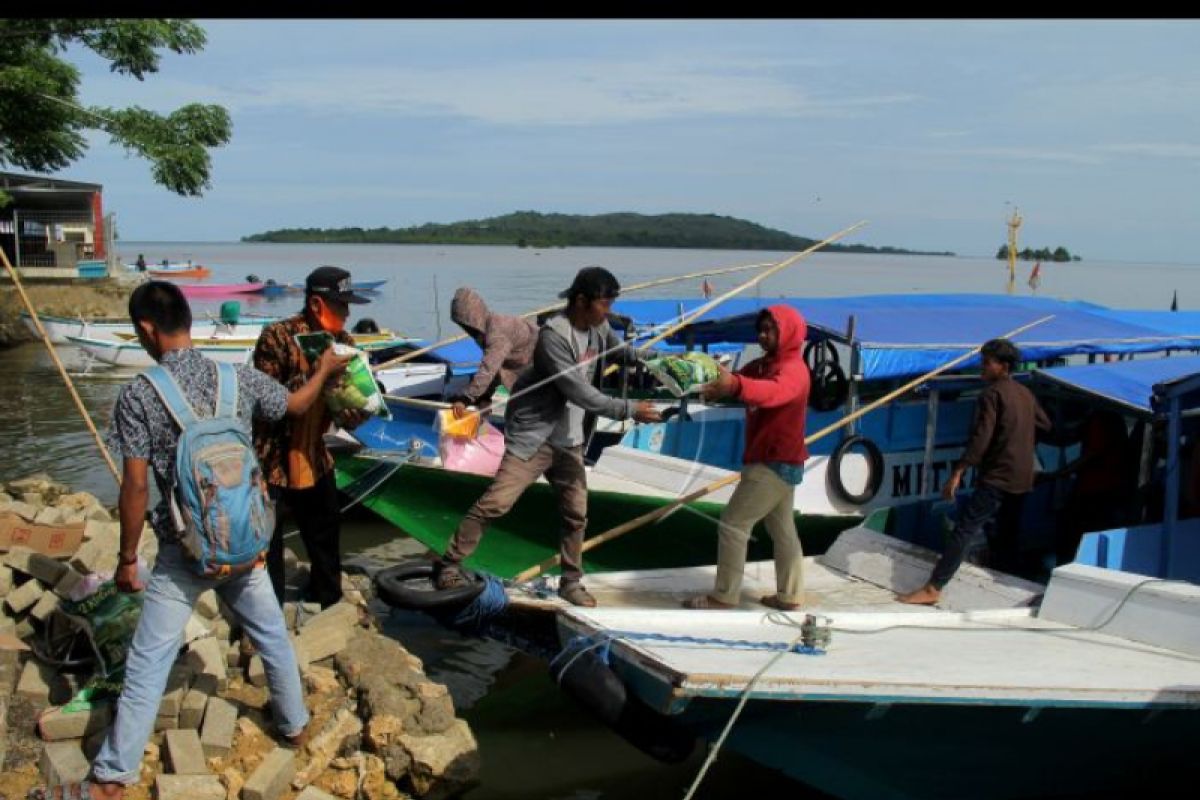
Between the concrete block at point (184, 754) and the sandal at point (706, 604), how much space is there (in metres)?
2.54

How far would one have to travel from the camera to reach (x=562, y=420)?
582cm

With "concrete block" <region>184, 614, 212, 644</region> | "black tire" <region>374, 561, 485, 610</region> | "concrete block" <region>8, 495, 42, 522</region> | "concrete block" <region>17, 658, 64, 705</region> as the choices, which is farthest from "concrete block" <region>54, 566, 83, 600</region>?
"black tire" <region>374, 561, 485, 610</region>

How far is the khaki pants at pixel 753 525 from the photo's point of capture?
18.3ft

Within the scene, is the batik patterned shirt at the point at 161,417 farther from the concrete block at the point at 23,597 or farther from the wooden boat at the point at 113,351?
the wooden boat at the point at 113,351

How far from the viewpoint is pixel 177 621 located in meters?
4.05

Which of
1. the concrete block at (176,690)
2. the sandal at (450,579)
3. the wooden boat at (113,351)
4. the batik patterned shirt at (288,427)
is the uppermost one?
the batik patterned shirt at (288,427)

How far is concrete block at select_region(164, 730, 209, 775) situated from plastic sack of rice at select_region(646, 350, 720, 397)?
2.87 metres

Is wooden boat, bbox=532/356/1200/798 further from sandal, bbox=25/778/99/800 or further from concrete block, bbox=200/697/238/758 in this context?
sandal, bbox=25/778/99/800

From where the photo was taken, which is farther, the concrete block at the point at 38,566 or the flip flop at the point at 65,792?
the concrete block at the point at 38,566

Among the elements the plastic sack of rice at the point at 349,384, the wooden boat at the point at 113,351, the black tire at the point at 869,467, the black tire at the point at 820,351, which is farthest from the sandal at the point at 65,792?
the wooden boat at the point at 113,351

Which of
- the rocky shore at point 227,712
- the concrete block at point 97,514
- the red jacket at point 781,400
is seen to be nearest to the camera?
the rocky shore at point 227,712

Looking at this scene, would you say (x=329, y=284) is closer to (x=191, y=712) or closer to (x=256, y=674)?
(x=256, y=674)

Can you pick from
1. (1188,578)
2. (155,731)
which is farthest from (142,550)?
(1188,578)

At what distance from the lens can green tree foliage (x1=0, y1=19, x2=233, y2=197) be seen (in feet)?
37.5
